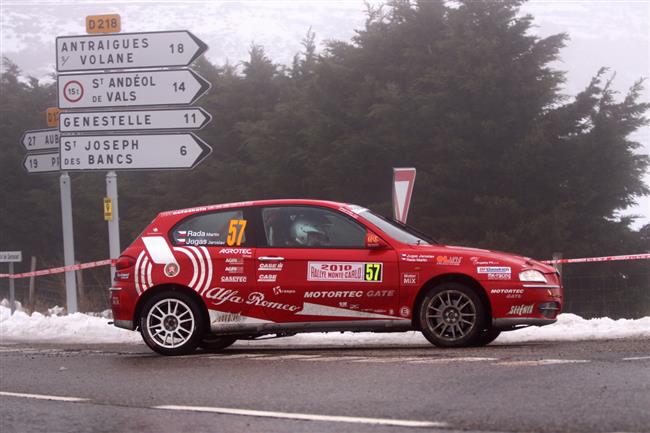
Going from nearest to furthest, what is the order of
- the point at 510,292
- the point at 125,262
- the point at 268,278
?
the point at 510,292
the point at 268,278
the point at 125,262

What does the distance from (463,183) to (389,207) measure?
8.48 feet

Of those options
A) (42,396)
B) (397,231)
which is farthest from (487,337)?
(42,396)

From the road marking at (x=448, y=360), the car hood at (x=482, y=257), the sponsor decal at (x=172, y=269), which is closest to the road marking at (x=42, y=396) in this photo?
the road marking at (x=448, y=360)

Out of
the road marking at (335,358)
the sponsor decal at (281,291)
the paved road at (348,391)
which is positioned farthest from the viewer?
the sponsor decal at (281,291)

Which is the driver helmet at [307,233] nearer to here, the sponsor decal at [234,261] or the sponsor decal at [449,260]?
the sponsor decal at [234,261]

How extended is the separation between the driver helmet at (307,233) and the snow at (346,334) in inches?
69.2

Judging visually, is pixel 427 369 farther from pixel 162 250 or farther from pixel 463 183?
pixel 463 183

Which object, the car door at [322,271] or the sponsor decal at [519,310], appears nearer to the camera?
the sponsor decal at [519,310]

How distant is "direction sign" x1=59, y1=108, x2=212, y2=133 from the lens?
18891 mm

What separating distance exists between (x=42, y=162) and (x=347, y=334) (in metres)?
8.34

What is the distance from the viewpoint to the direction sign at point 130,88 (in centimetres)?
1892

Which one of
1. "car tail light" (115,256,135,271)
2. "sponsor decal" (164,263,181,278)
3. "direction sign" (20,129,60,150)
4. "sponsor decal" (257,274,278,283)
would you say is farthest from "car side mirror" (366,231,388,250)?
"direction sign" (20,129,60,150)

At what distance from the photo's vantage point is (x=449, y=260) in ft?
38.1

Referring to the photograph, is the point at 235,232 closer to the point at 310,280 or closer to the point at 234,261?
the point at 234,261
